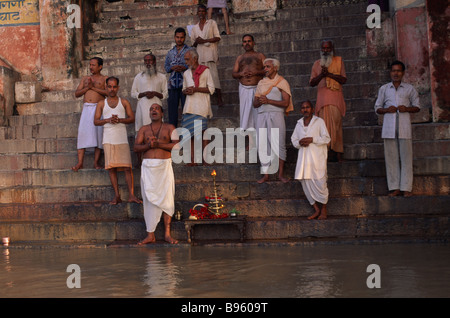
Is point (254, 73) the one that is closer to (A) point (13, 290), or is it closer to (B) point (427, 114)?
(B) point (427, 114)

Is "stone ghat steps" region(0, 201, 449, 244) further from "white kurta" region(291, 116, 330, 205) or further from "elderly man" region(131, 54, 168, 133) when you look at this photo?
"elderly man" region(131, 54, 168, 133)

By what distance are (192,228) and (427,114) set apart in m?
4.18

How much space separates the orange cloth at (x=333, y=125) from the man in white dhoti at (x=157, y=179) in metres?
2.12

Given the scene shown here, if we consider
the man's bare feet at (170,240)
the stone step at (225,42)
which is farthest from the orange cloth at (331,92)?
the man's bare feet at (170,240)

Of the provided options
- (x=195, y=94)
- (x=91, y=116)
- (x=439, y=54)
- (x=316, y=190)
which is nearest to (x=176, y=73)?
(x=195, y=94)

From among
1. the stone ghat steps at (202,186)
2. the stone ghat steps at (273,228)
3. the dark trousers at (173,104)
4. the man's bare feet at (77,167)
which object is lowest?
the stone ghat steps at (273,228)

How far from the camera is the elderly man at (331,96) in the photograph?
30.2 ft

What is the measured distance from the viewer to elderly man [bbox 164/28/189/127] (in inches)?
390

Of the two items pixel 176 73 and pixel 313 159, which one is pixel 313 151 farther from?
pixel 176 73

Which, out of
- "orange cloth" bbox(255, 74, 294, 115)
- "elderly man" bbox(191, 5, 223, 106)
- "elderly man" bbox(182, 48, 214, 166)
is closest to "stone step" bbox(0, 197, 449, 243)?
"elderly man" bbox(182, 48, 214, 166)

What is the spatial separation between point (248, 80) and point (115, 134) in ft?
6.79

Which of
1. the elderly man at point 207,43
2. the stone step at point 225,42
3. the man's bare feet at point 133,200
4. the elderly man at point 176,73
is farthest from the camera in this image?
the stone step at point 225,42

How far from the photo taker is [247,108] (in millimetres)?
9688

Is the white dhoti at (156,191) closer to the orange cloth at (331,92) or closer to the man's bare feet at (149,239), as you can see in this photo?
the man's bare feet at (149,239)
